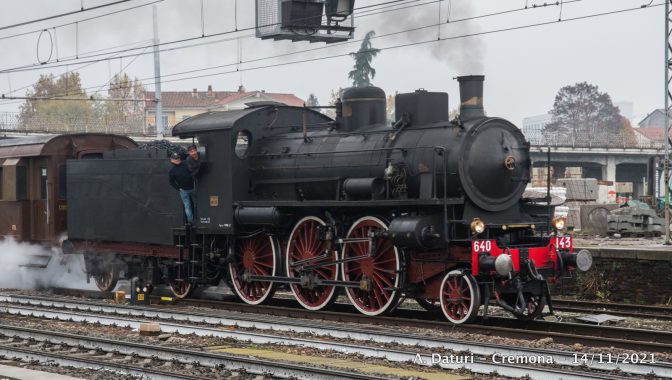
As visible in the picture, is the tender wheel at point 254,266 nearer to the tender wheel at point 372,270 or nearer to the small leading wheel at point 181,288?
the small leading wheel at point 181,288

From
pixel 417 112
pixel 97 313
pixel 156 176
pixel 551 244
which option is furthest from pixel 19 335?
pixel 551 244

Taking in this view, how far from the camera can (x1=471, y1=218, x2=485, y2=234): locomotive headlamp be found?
13.8 meters

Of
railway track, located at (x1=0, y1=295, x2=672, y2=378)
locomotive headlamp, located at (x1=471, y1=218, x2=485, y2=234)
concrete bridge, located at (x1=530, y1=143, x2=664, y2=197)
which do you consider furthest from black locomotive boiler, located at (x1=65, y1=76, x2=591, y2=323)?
concrete bridge, located at (x1=530, y1=143, x2=664, y2=197)

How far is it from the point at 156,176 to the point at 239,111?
89.6 inches

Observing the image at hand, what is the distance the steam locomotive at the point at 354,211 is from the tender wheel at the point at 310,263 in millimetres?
25

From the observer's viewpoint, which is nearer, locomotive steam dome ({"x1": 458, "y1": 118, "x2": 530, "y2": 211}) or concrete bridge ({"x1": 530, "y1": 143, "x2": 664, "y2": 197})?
locomotive steam dome ({"x1": 458, "y1": 118, "x2": 530, "y2": 211})

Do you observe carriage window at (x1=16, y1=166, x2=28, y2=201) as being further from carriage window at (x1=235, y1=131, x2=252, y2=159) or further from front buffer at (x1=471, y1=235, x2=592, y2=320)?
front buffer at (x1=471, y1=235, x2=592, y2=320)

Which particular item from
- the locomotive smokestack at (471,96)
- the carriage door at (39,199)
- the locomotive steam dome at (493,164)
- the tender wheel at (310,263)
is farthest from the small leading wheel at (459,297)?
the carriage door at (39,199)

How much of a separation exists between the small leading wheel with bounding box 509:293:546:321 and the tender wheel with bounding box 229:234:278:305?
446 cm

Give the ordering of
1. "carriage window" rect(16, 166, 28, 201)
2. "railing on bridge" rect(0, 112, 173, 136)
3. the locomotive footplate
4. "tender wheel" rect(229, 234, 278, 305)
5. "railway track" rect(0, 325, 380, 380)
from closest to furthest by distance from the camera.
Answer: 1. "railway track" rect(0, 325, 380, 380)
2. the locomotive footplate
3. "tender wheel" rect(229, 234, 278, 305)
4. "carriage window" rect(16, 166, 28, 201)
5. "railing on bridge" rect(0, 112, 173, 136)

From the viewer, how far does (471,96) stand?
585 inches

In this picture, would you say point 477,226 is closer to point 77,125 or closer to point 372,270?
point 372,270

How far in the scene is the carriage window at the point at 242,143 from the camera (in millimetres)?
17516

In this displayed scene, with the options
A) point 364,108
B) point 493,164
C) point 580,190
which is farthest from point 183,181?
point 580,190
